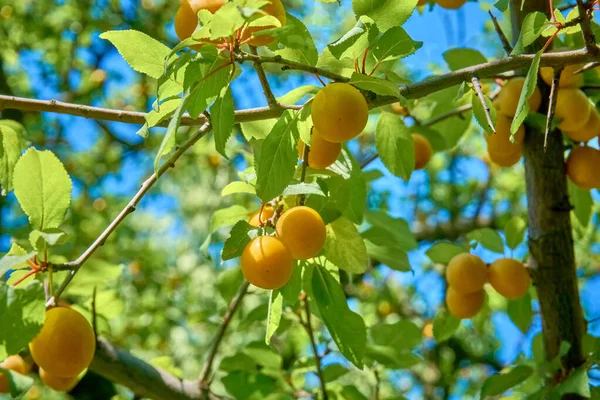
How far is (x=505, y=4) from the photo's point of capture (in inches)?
41.1

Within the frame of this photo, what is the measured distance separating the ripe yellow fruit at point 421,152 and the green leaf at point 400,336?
1.31ft

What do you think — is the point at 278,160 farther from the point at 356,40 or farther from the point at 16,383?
the point at 16,383

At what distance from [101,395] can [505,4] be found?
2782mm

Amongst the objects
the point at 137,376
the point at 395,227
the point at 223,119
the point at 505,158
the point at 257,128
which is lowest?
the point at 137,376

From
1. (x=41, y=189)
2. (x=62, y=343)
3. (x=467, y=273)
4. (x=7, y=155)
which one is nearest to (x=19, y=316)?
(x=62, y=343)

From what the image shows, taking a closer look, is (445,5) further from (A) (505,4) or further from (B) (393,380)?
(B) (393,380)

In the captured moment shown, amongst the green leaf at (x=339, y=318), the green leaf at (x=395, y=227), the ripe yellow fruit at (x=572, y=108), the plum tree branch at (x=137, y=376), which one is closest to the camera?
the green leaf at (x=339, y=318)

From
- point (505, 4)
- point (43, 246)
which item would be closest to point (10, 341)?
point (43, 246)

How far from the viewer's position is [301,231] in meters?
0.98

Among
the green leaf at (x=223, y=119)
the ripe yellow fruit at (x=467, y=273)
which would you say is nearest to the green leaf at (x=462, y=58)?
the ripe yellow fruit at (x=467, y=273)

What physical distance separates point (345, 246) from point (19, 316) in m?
0.51

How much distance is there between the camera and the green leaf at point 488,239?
5.52 feet

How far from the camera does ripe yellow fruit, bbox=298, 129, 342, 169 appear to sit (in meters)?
1.12

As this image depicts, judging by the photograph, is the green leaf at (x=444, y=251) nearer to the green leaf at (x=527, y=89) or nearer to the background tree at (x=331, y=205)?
the background tree at (x=331, y=205)
